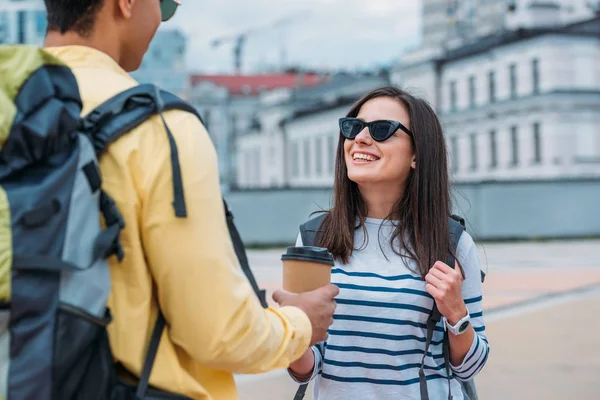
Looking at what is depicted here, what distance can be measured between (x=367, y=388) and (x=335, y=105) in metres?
76.0

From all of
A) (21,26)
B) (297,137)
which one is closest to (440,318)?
(21,26)

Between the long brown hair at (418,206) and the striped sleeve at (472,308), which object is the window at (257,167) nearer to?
the long brown hair at (418,206)

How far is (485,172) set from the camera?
61094 millimetres

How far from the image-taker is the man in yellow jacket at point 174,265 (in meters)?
1.86

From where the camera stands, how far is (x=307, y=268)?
2.29 m

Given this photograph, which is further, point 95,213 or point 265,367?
point 265,367

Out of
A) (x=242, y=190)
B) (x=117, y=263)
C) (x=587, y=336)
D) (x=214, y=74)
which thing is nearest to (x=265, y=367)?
(x=117, y=263)

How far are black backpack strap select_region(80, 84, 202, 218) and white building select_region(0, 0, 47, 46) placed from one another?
45.6 meters

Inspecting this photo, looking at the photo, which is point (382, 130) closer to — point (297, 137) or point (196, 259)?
point (196, 259)

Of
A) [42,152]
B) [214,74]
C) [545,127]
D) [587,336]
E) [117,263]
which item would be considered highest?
[214,74]

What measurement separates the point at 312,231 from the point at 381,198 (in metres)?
0.28

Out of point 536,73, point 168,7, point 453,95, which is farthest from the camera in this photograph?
point 453,95

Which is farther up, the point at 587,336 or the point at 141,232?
the point at 141,232

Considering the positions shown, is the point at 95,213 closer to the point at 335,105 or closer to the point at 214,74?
the point at 335,105
